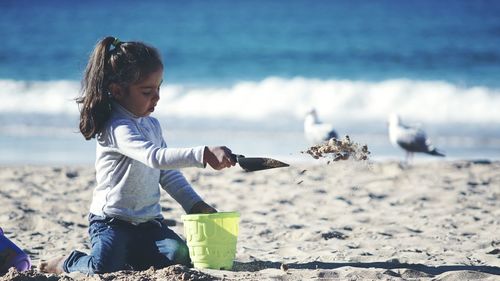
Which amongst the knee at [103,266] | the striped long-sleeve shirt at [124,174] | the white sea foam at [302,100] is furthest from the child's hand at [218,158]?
the white sea foam at [302,100]

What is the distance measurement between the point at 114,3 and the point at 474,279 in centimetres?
2299

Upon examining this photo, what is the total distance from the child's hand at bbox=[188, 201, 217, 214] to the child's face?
53cm

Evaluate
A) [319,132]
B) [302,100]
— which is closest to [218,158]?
[319,132]

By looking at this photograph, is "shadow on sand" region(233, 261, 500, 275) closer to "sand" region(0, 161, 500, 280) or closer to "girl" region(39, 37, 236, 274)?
"sand" region(0, 161, 500, 280)

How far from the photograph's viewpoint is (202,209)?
386cm

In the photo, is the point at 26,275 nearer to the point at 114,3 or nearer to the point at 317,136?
the point at 317,136

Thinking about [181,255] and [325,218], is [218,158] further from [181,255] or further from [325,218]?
[325,218]

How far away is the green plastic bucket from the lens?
360 centimetres

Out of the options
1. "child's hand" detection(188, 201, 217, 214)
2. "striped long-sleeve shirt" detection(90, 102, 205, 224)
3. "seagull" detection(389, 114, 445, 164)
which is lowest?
"child's hand" detection(188, 201, 217, 214)

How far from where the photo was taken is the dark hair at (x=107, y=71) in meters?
3.57

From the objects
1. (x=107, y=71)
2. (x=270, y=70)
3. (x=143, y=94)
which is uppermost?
(x=270, y=70)

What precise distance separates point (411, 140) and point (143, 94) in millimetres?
4695

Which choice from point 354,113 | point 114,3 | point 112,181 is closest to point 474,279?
point 112,181

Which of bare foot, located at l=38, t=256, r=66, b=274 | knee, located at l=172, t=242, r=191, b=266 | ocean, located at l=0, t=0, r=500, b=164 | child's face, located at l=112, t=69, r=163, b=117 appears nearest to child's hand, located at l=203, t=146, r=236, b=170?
child's face, located at l=112, t=69, r=163, b=117
